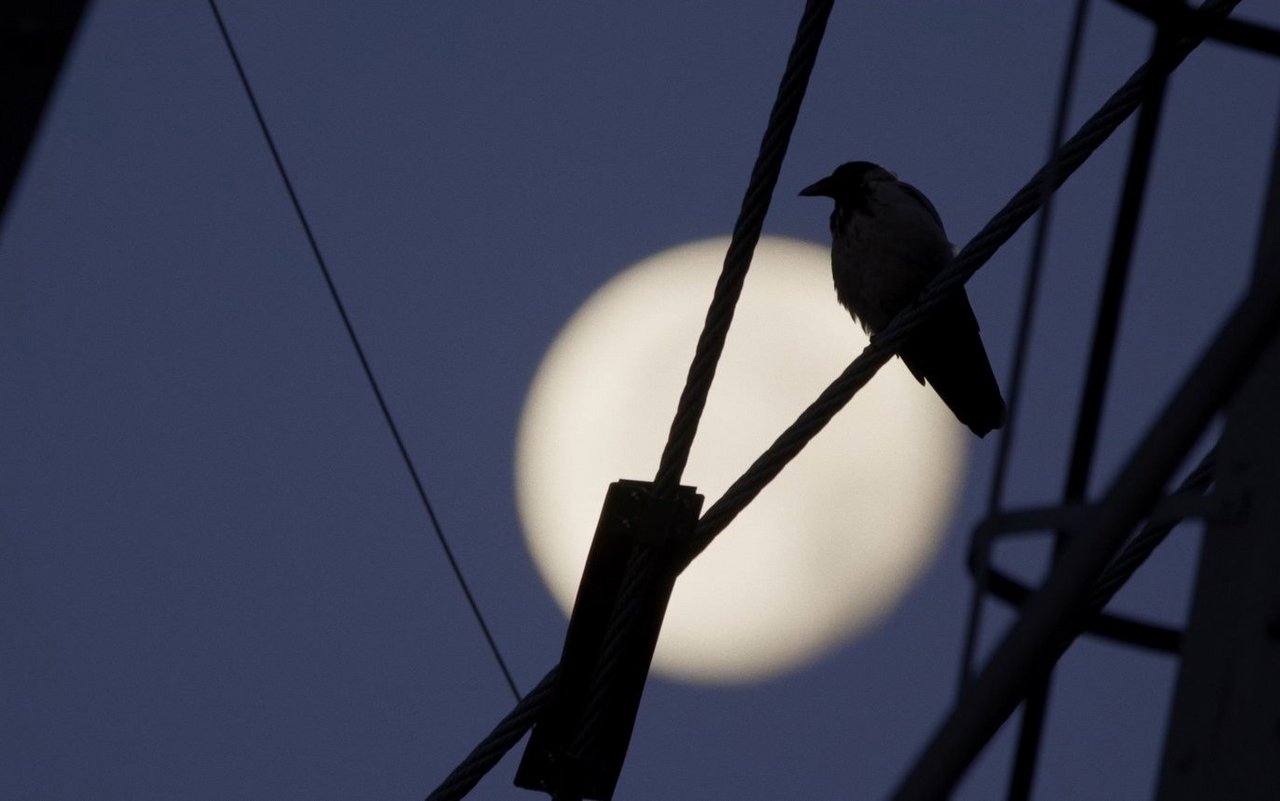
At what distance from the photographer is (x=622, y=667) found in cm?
232

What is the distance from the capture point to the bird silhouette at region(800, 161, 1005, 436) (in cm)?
544

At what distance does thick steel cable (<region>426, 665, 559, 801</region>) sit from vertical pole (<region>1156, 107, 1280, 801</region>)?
1.21 meters

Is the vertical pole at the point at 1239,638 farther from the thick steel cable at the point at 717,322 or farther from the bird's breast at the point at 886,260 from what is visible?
the bird's breast at the point at 886,260

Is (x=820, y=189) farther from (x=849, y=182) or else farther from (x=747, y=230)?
(x=747, y=230)

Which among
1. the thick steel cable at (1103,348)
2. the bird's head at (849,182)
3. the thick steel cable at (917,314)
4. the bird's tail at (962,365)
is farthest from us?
the bird's head at (849,182)

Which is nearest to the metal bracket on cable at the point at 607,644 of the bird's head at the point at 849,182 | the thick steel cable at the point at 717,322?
the thick steel cable at the point at 717,322

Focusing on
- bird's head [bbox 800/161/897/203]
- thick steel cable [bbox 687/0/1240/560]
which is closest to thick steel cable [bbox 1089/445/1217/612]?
thick steel cable [bbox 687/0/1240/560]

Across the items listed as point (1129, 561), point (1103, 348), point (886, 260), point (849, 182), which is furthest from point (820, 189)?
point (1103, 348)

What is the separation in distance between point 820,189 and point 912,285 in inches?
29.4

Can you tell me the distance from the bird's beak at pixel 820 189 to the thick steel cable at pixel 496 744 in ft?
12.3

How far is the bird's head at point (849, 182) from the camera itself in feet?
19.1

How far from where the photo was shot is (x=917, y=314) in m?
2.93

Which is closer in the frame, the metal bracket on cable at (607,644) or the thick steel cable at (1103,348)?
the thick steel cable at (1103,348)

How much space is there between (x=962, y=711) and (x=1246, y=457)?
15.0 inches
